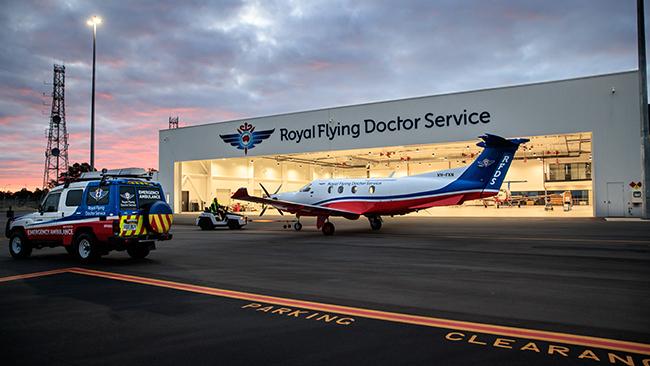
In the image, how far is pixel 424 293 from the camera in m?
7.60

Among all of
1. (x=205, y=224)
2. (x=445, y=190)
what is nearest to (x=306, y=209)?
(x=445, y=190)

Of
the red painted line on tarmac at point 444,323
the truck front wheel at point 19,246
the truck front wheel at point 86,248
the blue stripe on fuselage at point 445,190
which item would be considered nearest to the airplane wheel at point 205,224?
the blue stripe on fuselage at point 445,190

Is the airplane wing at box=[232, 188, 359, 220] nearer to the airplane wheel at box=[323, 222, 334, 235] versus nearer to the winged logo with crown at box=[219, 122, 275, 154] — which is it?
the airplane wheel at box=[323, 222, 334, 235]

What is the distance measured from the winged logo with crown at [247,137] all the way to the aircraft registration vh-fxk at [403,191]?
21604 mm

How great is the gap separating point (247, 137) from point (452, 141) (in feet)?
71.4

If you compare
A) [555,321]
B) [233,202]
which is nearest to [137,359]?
[555,321]

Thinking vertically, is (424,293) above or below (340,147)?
below

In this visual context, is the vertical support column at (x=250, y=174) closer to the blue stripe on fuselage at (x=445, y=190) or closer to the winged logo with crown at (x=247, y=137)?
the winged logo with crown at (x=247, y=137)

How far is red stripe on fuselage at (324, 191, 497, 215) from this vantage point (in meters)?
19.7

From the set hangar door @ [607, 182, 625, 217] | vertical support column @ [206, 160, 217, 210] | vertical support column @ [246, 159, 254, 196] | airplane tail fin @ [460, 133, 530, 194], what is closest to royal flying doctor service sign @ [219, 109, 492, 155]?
vertical support column @ [206, 160, 217, 210]

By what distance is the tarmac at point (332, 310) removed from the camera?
4652 mm

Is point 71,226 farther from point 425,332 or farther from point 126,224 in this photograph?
point 425,332

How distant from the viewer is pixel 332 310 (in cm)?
645

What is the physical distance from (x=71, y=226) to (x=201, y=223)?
47.6 feet
